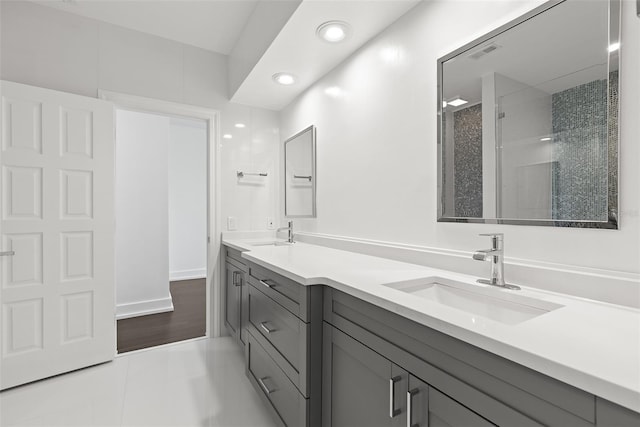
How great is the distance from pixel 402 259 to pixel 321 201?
3.27 ft

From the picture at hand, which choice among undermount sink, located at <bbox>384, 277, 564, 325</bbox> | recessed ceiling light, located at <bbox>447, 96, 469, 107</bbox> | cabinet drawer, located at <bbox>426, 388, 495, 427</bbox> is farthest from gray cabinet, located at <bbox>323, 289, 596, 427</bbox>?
recessed ceiling light, located at <bbox>447, 96, 469, 107</bbox>

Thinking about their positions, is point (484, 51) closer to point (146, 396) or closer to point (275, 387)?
point (275, 387)

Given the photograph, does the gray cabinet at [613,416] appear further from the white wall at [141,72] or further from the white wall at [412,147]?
the white wall at [141,72]

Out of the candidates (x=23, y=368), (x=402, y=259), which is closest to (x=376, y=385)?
(x=402, y=259)

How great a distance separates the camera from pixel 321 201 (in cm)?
243

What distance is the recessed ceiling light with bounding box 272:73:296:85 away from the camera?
2369mm

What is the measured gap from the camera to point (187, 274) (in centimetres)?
530

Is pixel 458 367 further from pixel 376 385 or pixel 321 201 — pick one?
pixel 321 201

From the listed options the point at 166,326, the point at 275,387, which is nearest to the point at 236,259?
the point at 275,387

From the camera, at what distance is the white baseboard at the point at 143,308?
3.36m

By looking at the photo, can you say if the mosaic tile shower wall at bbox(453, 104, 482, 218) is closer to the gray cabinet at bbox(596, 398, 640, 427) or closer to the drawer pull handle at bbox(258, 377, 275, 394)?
the gray cabinet at bbox(596, 398, 640, 427)

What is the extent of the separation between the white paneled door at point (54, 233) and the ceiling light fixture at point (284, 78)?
1.28 m

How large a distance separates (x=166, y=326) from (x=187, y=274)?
2.34m

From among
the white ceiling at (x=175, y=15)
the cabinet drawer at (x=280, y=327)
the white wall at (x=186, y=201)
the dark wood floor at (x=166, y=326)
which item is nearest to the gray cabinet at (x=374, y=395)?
the cabinet drawer at (x=280, y=327)
